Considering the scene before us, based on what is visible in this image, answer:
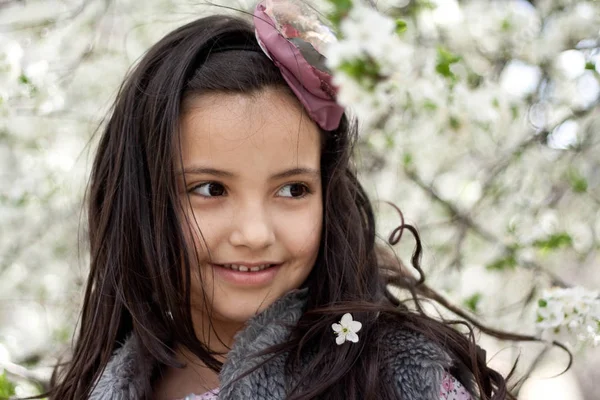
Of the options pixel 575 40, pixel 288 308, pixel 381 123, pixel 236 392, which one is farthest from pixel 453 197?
pixel 236 392

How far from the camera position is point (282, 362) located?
4.72 feet

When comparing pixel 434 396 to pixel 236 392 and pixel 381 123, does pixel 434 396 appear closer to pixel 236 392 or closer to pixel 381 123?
pixel 236 392

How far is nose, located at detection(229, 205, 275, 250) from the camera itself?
1.36 m

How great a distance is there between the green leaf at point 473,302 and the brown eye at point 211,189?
102cm

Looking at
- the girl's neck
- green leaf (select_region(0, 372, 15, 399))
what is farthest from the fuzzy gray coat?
green leaf (select_region(0, 372, 15, 399))

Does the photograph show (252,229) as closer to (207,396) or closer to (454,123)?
(207,396)

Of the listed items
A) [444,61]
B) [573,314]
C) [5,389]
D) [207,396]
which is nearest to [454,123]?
[444,61]

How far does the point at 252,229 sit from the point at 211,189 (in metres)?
0.13

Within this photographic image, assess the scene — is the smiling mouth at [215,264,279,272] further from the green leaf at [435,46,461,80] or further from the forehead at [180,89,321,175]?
the green leaf at [435,46,461,80]

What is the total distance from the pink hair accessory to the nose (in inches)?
9.5

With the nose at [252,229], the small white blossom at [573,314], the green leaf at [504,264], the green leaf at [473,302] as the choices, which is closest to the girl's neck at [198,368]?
the nose at [252,229]

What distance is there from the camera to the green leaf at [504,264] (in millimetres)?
2299

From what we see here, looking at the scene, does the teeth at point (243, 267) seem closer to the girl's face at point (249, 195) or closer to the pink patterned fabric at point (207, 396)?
the girl's face at point (249, 195)

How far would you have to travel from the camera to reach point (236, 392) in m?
1.38
